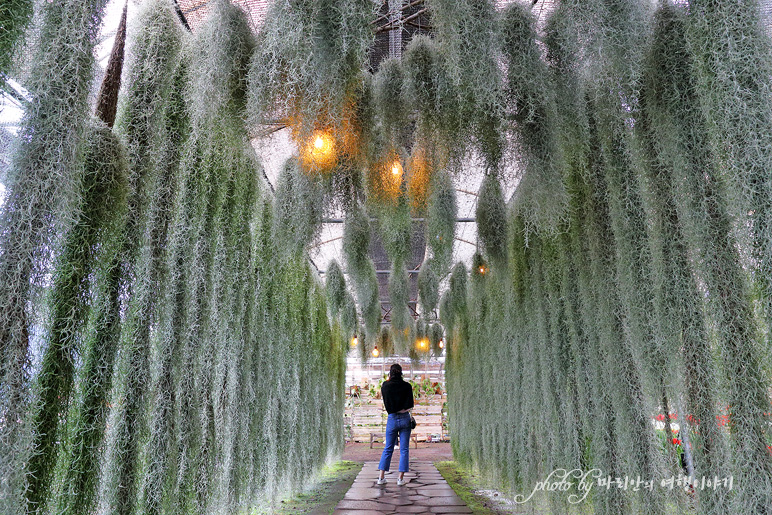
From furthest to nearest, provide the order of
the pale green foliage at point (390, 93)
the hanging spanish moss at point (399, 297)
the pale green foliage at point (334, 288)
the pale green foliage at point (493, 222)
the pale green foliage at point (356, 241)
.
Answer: the pale green foliage at point (334, 288) < the hanging spanish moss at point (399, 297) < the pale green foliage at point (356, 241) < the pale green foliage at point (493, 222) < the pale green foliage at point (390, 93)

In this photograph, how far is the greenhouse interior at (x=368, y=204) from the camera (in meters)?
1.27

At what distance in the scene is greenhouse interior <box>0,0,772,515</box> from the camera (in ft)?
4.15

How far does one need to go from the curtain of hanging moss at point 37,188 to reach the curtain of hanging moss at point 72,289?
0.33 ft

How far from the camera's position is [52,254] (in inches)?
52.2

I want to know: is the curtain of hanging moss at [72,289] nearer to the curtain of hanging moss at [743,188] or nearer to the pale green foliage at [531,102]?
the pale green foliage at [531,102]

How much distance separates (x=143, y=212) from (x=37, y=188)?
2.04 feet

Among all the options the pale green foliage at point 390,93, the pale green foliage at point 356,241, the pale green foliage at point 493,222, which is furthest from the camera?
the pale green foliage at point 356,241

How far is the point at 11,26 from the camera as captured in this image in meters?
1.13

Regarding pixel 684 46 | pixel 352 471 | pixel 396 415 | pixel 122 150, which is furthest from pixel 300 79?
pixel 352 471

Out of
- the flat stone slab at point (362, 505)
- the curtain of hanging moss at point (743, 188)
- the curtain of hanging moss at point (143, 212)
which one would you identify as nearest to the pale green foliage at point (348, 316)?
the flat stone slab at point (362, 505)

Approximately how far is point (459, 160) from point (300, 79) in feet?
2.49

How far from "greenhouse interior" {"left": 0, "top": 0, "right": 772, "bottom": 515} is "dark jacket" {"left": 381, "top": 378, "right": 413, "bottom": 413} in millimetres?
2468

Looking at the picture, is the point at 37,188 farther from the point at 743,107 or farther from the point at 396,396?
the point at 396,396

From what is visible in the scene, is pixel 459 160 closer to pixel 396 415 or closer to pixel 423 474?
pixel 396 415
